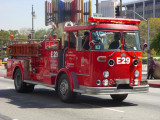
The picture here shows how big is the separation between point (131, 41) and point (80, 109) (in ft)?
9.68

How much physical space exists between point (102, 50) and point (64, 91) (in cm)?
214

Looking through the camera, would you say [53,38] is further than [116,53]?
Yes

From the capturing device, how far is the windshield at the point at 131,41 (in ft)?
37.8

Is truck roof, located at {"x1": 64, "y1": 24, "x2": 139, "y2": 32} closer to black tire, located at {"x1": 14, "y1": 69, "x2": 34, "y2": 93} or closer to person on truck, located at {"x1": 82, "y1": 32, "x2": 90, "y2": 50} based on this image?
person on truck, located at {"x1": 82, "y1": 32, "x2": 90, "y2": 50}

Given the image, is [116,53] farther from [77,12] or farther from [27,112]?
[77,12]

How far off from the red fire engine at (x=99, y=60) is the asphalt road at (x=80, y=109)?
518 millimetres

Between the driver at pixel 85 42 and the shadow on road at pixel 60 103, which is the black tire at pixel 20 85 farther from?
the driver at pixel 85 42

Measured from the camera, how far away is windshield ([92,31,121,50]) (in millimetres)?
10984

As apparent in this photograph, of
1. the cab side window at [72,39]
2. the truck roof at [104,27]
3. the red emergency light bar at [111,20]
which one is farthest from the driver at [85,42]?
the cab side window at [72,39]

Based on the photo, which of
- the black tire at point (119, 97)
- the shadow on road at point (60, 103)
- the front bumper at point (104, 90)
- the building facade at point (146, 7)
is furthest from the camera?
the building facade at point (146, 7)

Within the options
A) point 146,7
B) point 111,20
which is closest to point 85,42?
point 111,20

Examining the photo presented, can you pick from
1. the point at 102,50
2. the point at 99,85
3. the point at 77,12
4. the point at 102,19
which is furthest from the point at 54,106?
the point at 77,12

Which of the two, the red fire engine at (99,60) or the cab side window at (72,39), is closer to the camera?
the red fire engine at (99,60)

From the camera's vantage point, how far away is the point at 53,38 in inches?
556
